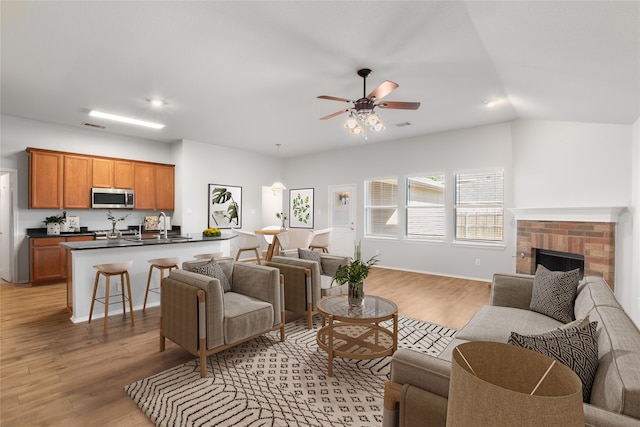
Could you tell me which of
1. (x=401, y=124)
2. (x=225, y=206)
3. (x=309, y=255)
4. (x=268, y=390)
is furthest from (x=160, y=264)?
(x=401, y=124)

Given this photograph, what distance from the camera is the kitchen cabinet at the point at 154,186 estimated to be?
6383 mm

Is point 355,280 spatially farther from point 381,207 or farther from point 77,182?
point 77,182

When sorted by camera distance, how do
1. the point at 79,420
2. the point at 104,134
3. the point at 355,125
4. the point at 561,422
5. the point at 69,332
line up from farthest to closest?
1. the point at 104,134
2. the point at 355,125
3. the point at 69,332
4. the point at 79,420
5. the point at 561,422

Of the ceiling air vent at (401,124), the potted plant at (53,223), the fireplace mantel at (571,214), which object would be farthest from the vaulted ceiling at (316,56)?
the potted plant at (53,223)

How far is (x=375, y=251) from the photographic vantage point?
705 cm

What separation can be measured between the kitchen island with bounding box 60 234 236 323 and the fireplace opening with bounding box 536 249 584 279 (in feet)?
16.0

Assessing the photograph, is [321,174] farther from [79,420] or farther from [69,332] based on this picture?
[79,420]

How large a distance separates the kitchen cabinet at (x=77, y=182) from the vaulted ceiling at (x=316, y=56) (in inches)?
37.4

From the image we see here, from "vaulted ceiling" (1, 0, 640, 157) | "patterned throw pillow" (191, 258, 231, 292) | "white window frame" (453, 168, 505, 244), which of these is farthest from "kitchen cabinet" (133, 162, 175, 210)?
"white window frame" (453, 168, 505, 244)

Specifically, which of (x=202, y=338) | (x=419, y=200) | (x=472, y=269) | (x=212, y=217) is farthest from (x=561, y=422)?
(x=212, y=217)

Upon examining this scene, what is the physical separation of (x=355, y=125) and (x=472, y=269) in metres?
3.90

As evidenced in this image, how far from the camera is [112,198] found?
19.7 feet

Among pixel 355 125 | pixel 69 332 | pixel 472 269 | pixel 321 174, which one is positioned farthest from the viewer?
pixel 321 174

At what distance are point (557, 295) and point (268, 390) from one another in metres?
2.20
